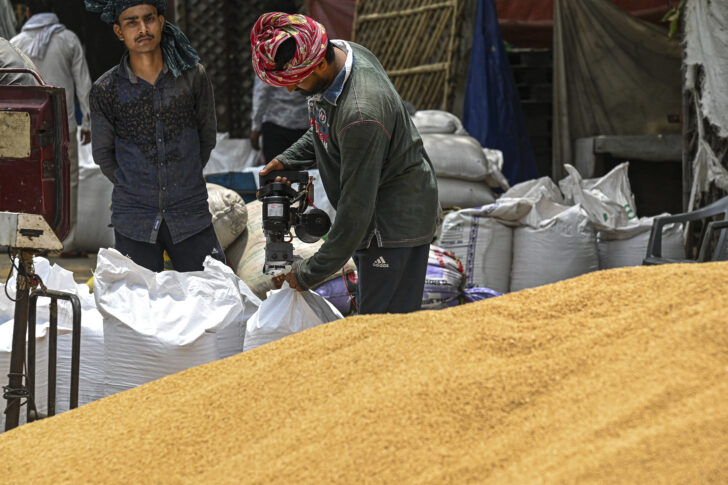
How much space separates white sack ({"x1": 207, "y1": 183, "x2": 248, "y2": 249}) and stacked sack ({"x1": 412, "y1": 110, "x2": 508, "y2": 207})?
149 centimetres

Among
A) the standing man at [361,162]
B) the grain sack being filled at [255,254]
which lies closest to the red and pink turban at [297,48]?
the standing man at [361,162]

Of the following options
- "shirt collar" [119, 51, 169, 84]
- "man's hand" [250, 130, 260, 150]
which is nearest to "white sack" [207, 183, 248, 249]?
"shirt collar" [119, 51, 169, 84]

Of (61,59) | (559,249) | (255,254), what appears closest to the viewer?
(255,254)

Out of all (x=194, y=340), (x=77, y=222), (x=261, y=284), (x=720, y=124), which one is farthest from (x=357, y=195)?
(x=77, y=222)

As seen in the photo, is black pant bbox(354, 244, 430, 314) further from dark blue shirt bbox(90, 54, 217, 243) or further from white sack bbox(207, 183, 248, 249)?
white sack bbox(207, 183, 248, 249)

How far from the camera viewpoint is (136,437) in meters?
1.58

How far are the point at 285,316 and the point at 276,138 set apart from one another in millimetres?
3158

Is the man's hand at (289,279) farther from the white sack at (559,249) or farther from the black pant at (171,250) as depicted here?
the white sack at (559,249)

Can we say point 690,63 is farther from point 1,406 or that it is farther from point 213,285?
point 1,406

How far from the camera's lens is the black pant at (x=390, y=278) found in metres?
2.33

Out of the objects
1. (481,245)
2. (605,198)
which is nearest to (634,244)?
(605,198)

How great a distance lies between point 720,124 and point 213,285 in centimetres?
286

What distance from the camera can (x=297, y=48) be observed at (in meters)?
2.15

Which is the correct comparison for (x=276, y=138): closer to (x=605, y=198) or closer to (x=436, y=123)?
(x=436, y=123)
